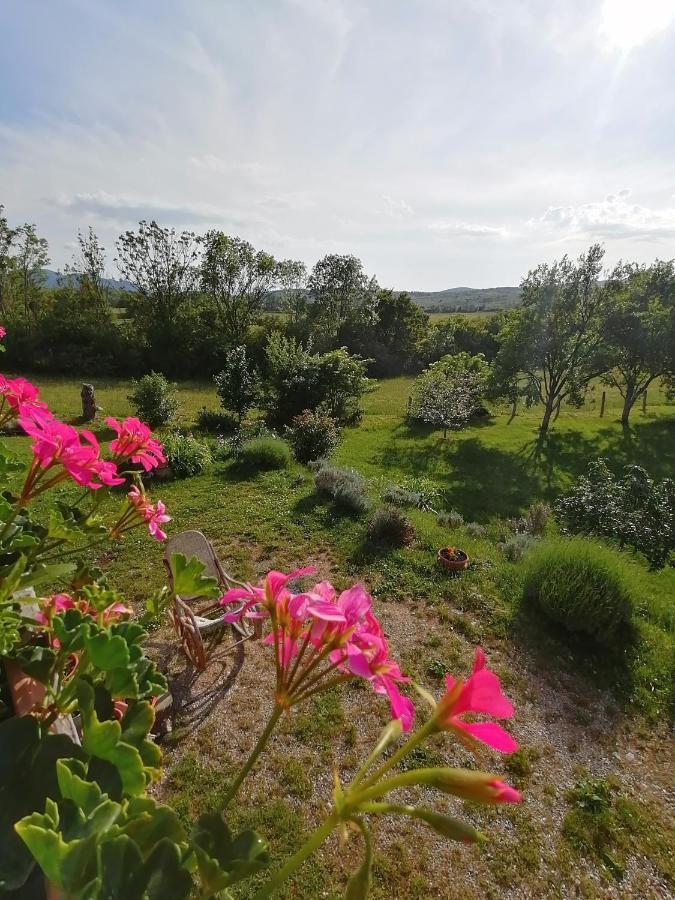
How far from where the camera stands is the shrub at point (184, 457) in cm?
859

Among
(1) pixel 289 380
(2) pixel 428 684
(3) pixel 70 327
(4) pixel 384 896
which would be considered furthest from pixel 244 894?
(3) pixel 70 327

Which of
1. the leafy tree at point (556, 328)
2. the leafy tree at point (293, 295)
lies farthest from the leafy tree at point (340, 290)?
the leafy tree at point (556, 328)

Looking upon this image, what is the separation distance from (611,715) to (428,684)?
63.7 inches

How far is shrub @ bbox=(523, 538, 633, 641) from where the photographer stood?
475 centimetres

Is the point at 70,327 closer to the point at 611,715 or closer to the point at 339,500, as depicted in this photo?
the point at 339,500

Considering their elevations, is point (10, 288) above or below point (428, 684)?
above

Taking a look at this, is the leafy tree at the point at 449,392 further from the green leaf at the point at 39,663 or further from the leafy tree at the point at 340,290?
the green leaf at the point at 39,663

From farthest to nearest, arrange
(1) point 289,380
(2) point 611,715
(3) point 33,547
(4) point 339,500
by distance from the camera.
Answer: (1) point 289,380 < (4) point 339,500 < (2) point 611,715 < (3) point 33,547

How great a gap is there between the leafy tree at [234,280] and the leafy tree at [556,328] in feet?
50.6

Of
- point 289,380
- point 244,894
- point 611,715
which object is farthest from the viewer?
point 289,380

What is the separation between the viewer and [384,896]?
261cm

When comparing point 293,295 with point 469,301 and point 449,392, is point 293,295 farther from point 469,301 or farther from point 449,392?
point 469,301

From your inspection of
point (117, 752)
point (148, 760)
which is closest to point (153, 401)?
point (148, 760)

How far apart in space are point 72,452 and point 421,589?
16.5ft
